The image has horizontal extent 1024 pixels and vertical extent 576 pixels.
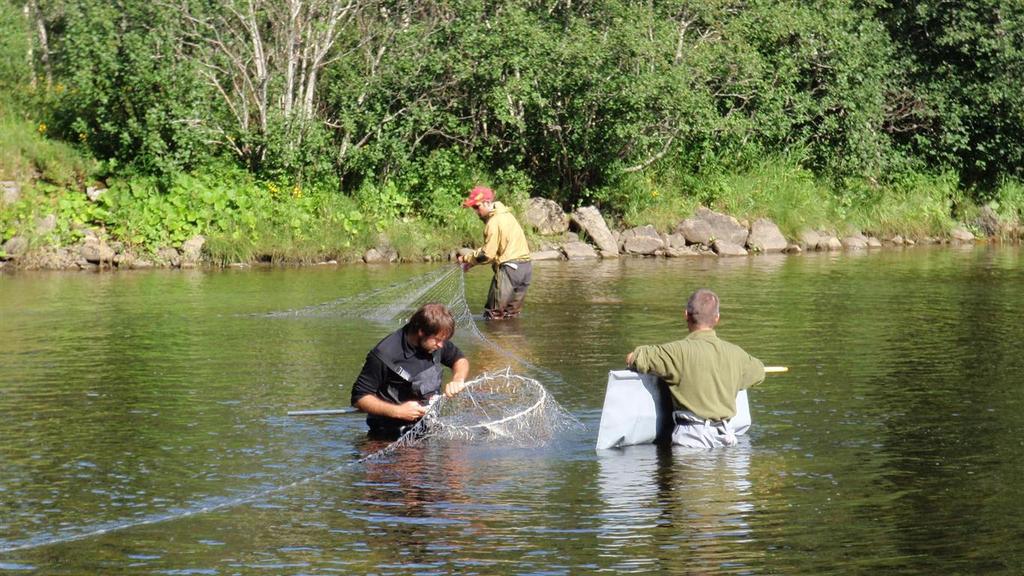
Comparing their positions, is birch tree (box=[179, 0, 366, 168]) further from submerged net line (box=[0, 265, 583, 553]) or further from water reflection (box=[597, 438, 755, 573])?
water reflection (box=[597, 438, 755, 573])

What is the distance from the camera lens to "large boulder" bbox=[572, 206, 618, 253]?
2688 centimetres

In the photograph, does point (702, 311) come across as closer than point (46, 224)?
Yes

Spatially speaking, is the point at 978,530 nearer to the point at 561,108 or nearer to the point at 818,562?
the point at 818,562

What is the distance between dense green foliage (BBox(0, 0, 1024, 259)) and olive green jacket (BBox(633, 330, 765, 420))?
52.7 ft

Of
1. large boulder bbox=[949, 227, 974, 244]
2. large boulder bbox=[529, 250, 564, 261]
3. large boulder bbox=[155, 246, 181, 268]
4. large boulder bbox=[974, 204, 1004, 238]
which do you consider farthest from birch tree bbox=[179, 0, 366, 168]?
large boulder bbox=[974, 204, 1004, 238]

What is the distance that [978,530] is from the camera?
794 centimetres

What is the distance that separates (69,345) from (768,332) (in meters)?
7.27

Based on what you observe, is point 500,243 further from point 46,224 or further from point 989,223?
point 989,223

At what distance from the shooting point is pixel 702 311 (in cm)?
958

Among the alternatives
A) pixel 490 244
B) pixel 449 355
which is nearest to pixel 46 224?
pixel 490 244

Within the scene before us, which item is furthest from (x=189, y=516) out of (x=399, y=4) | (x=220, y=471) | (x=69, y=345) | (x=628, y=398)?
(x=399, y=4)

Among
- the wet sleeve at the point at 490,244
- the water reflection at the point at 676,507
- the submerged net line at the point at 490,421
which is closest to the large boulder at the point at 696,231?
the wet sleeve at the point at 490,244

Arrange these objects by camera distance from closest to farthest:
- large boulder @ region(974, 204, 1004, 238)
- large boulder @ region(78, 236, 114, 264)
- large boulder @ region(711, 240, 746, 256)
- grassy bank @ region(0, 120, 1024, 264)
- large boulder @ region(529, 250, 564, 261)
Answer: large boulder @ region(78, 236, 114, 264), grassy bank @ region(0, 120, 1024, 264), large boulder @ region(529, 250, 564, 261), large boulder @ region(711, 240, 746, 256), large boulder @ region(974, 204, 1004, 238)

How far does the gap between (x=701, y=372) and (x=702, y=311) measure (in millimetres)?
405
